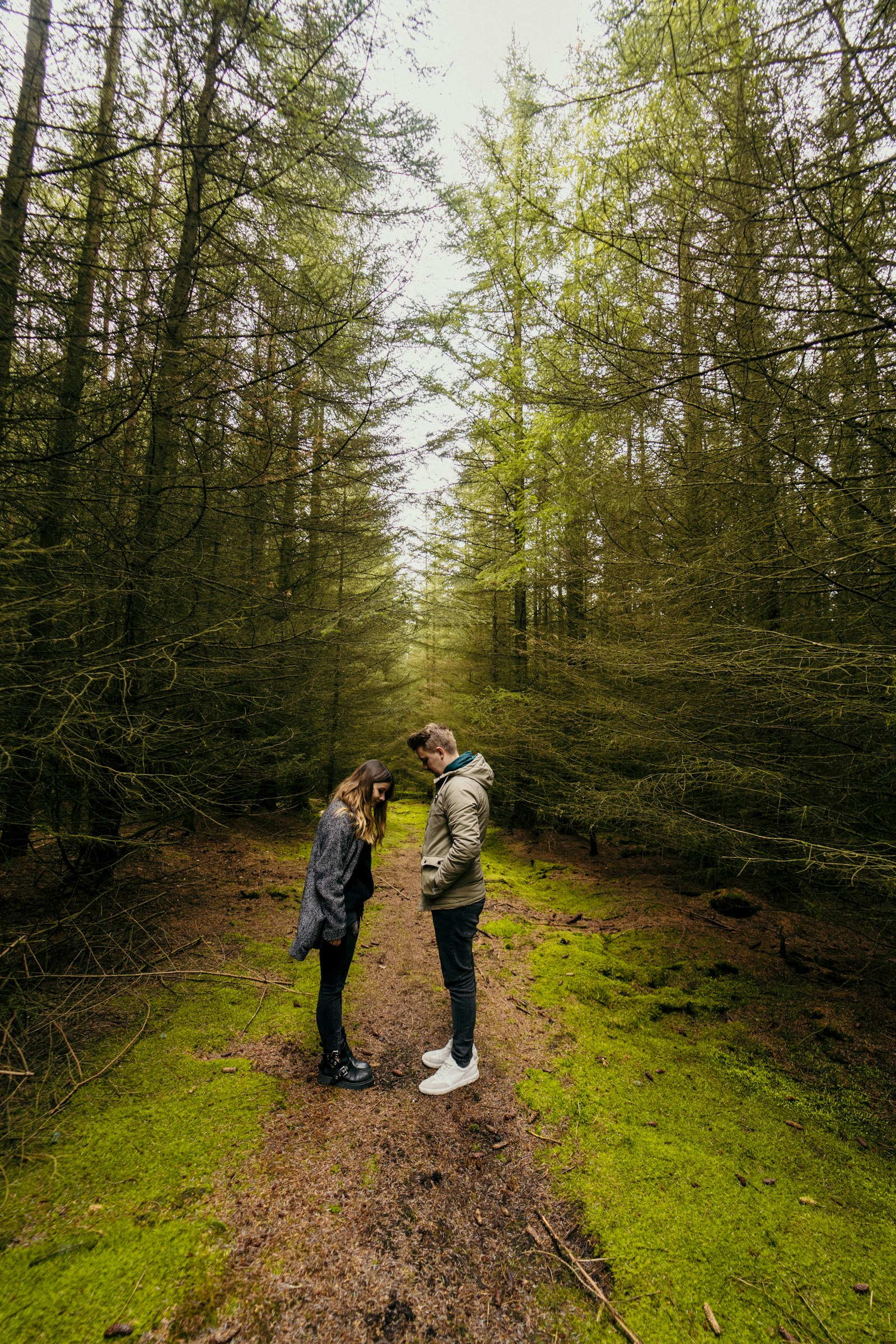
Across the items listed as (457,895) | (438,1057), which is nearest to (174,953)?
(438,1057)

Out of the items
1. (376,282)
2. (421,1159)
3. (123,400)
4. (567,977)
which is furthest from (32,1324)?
(376,282)

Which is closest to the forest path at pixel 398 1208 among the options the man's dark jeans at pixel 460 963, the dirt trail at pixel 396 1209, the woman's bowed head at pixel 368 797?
the dirt trail at pixel 396 1209

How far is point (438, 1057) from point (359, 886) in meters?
1.40

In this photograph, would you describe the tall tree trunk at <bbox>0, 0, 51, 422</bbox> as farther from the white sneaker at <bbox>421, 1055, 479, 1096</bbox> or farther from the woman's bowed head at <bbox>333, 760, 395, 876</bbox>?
the white sneaker at <bbox>421, 1055, 479, 1096</bbox>

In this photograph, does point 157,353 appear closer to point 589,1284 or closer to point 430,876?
point 430,876

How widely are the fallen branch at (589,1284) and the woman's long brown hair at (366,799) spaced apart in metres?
2.07

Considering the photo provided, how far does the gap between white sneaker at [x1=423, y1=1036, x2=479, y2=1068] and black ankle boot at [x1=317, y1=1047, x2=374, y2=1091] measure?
410 millimetres

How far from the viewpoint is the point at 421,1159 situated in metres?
2.65

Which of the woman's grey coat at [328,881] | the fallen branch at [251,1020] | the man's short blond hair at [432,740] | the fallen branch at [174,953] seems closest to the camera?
the woman's grey coat at [328,881]

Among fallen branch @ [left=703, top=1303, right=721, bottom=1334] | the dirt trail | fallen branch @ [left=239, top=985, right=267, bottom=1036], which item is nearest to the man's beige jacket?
the dirt trail

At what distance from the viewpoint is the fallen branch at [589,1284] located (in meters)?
1.87

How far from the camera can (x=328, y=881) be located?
3.00 metres

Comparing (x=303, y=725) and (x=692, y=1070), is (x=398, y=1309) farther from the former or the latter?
(x=303, y=725)

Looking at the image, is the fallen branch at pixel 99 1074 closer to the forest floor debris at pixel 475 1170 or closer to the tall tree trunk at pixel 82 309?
the forest floor debris at pixel 475 1170
